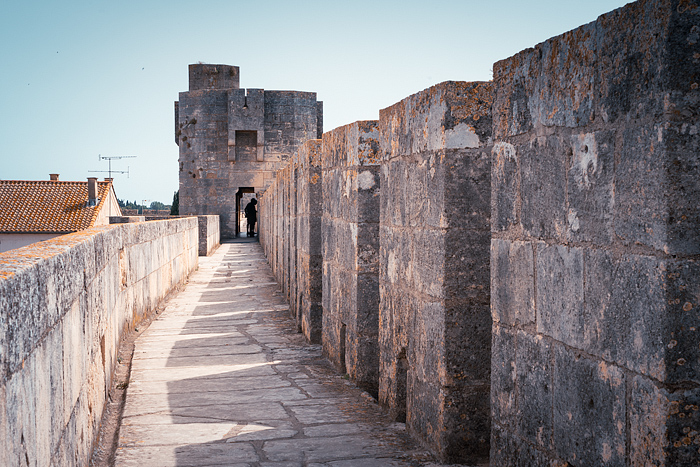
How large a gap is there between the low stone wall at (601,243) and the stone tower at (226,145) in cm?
2279

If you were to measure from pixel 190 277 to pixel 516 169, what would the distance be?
10.4 meters

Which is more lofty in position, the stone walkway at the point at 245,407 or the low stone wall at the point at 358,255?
the low stone wall at the point at 358,255

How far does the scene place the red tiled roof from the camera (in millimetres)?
33250

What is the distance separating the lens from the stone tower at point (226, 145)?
24.8m

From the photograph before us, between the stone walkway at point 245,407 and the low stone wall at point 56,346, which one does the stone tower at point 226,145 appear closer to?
the stone walkway at point 245,407

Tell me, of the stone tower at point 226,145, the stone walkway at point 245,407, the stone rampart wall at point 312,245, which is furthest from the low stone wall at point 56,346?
the stone tower at point 226,145

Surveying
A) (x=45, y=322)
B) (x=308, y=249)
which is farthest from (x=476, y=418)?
(x=308, y=249)

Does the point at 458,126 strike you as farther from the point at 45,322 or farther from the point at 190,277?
the point at 190,277

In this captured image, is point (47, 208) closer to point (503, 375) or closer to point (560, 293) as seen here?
point (503, 375)

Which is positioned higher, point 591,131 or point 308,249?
point 591,131

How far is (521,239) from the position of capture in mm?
2309

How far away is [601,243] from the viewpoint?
72.2 inches

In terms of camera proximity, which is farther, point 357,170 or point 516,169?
point 357,170

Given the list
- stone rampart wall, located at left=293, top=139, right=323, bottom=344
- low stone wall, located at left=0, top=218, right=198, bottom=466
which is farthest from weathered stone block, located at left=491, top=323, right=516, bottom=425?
stone rampart wall, located at left=293, top=139, right=323, bottom=344
